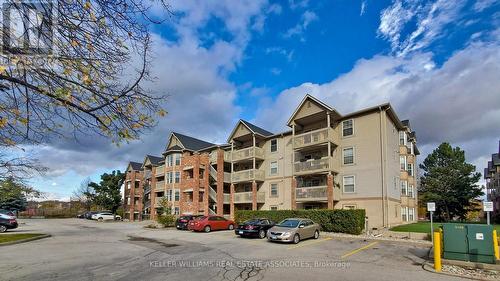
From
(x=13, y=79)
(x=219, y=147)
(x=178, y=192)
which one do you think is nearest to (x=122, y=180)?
(x=178, y=192)

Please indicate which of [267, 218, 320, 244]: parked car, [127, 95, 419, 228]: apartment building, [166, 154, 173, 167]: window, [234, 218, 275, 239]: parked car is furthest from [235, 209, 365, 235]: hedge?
[166, 154, 173, 167]: window

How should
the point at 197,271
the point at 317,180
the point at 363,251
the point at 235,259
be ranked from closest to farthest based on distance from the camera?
the point at 197,271, the point at 235,259, the point at 363,251, the point at 317,180

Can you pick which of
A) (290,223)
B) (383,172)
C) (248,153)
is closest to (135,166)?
(248,153)

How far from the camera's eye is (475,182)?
152 ft

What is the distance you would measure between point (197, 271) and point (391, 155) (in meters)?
24.9

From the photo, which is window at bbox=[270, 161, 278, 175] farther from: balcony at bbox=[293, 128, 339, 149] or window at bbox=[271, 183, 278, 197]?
balcony at bbox=[293, 128, 339, 149]

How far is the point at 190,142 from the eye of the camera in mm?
49125

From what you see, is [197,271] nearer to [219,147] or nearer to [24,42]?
[24,42]

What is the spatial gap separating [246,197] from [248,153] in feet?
16.5

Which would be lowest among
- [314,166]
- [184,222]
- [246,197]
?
[184,222]

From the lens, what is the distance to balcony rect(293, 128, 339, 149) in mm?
30875

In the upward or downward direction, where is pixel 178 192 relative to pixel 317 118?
downward

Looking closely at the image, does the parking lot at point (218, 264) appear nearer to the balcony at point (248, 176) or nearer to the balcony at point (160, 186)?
the balcony at point (248, 176)

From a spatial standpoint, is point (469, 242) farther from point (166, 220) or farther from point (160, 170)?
point (160, 170)
